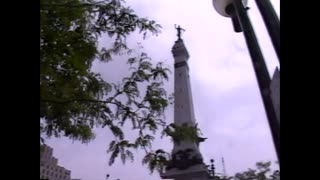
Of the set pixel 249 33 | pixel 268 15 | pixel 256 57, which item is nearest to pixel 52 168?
pixel 268 15

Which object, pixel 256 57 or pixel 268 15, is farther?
pixel 256 57

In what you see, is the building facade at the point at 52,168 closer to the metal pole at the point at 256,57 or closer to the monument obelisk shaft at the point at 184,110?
the metal pole at the point at 256,57

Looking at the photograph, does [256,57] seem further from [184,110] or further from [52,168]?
[184,110]

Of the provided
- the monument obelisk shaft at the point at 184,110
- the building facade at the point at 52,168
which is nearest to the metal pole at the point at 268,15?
the building facade at the point at 52,168

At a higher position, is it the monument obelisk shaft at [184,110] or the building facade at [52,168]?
the monument obelisk shaft at [184,110]

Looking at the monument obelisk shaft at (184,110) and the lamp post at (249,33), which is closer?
the lamp post at (249,33)

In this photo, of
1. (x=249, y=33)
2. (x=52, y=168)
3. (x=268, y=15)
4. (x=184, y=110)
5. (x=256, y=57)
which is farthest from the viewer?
(x=184, y=110)

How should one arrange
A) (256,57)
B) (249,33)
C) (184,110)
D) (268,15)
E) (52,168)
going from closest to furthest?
1. (52,168)
2. (268,15)
3. (256,57)
4. (249,33)
5. (184,110)

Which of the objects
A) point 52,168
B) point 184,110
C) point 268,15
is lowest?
point 52,168
